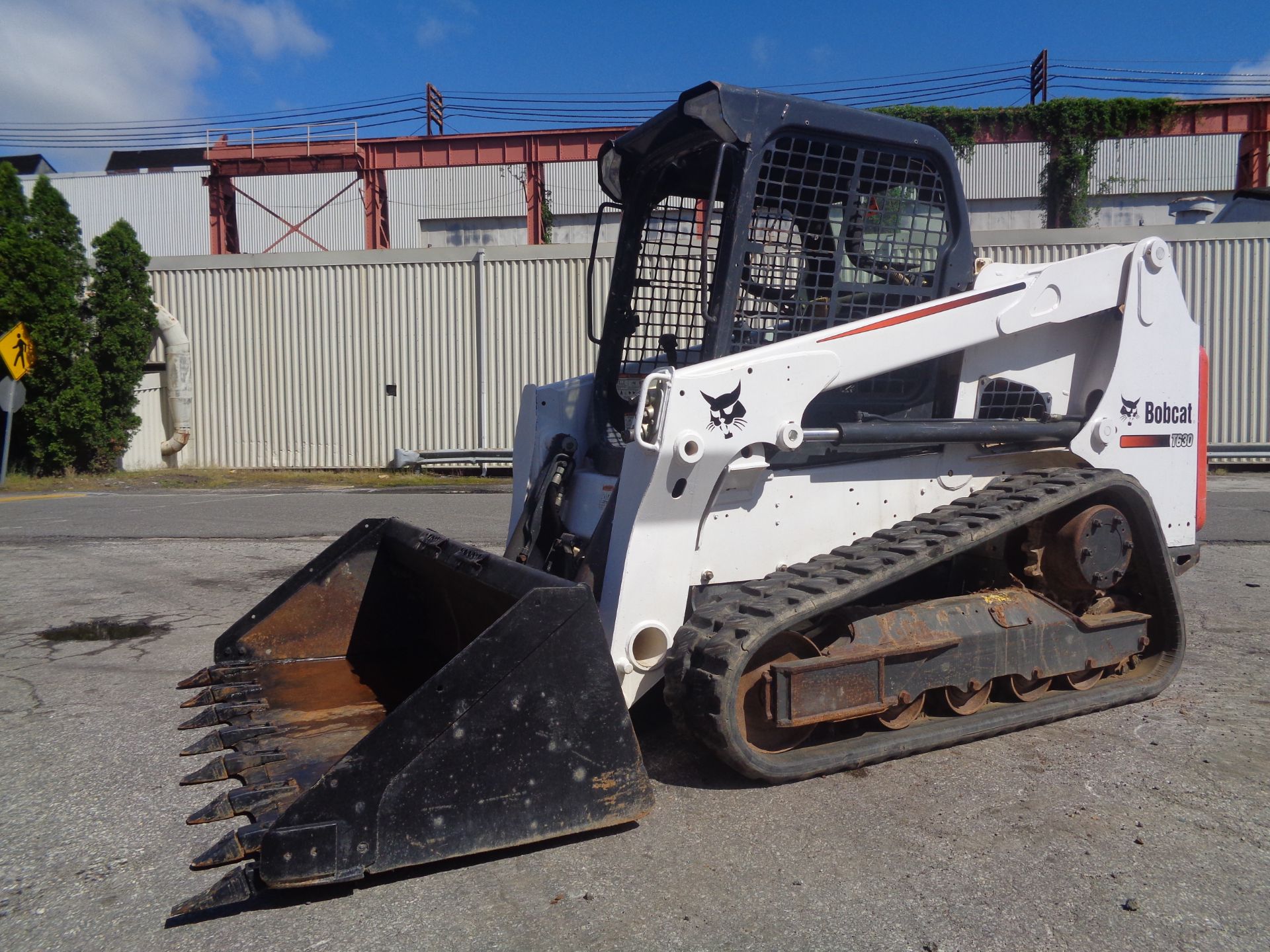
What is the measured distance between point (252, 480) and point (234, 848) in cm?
1577

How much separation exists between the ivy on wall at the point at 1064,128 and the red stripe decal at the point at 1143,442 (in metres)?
26.9

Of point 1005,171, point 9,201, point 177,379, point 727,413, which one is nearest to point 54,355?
point 177,379

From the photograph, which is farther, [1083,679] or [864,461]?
[1083,679]

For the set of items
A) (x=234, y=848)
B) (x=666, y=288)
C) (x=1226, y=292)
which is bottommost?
(x=234, y=848)

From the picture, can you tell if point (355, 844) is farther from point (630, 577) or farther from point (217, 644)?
point (217, 644)

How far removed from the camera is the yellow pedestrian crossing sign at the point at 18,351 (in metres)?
16.4

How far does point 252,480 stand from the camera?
17562 mm

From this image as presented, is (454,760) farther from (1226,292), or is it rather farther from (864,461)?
(1226,292)

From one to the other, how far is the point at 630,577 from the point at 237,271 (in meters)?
17.8

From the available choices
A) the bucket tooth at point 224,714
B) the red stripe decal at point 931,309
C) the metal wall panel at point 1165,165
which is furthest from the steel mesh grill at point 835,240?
the metal wall panel at point 1165,165

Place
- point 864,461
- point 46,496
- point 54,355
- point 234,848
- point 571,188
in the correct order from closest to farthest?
point 234,848
point 864,461
point 46,496
point 54,355
point 571,188

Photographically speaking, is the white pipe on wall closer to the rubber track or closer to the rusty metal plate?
the rubber track

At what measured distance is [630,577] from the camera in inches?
140

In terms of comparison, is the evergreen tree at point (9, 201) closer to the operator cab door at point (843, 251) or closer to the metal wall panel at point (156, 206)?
the operator cab door at point (843, 251)
